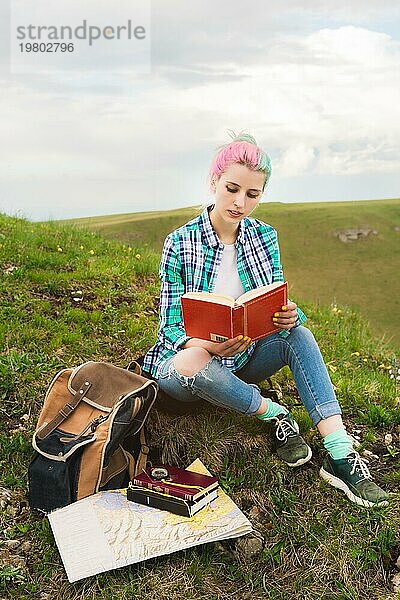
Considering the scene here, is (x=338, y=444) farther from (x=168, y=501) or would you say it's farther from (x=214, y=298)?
(x=214, y=298)

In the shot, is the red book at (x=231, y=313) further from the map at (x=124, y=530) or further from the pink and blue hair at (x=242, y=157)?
the map at (x=124, y=530)

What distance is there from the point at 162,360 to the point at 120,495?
0.77 metres

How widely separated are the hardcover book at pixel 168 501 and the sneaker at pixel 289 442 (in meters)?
0.53

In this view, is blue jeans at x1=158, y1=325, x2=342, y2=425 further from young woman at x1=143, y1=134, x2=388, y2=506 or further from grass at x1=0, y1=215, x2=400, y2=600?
grass at x1=0, y1=215, x2=400, y2=600

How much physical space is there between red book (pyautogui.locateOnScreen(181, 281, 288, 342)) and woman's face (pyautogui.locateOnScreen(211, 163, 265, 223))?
19.8 inches

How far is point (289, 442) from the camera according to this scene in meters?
4.28

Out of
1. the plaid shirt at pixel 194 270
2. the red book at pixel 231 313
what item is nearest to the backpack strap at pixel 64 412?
the plaid shirt at pixel 194 270

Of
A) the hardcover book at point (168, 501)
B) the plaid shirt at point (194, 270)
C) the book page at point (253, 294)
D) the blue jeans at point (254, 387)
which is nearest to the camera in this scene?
the book page at point (253, 294)

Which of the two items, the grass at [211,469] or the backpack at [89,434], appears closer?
the grass at [211,469]

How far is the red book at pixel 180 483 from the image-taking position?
12.5 ft

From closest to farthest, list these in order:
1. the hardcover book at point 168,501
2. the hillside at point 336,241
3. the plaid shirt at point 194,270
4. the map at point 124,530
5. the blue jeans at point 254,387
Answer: the map at point 124,530, the hardcover book at point 168,501, the blue jeans at point 254,387, the plaid shirt at point 194,270, the hillside at point 336,241

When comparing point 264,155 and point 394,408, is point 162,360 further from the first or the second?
point 394,408

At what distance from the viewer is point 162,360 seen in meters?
4.24

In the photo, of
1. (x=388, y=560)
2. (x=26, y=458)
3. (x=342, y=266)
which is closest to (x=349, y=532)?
(x=388, y=560)
